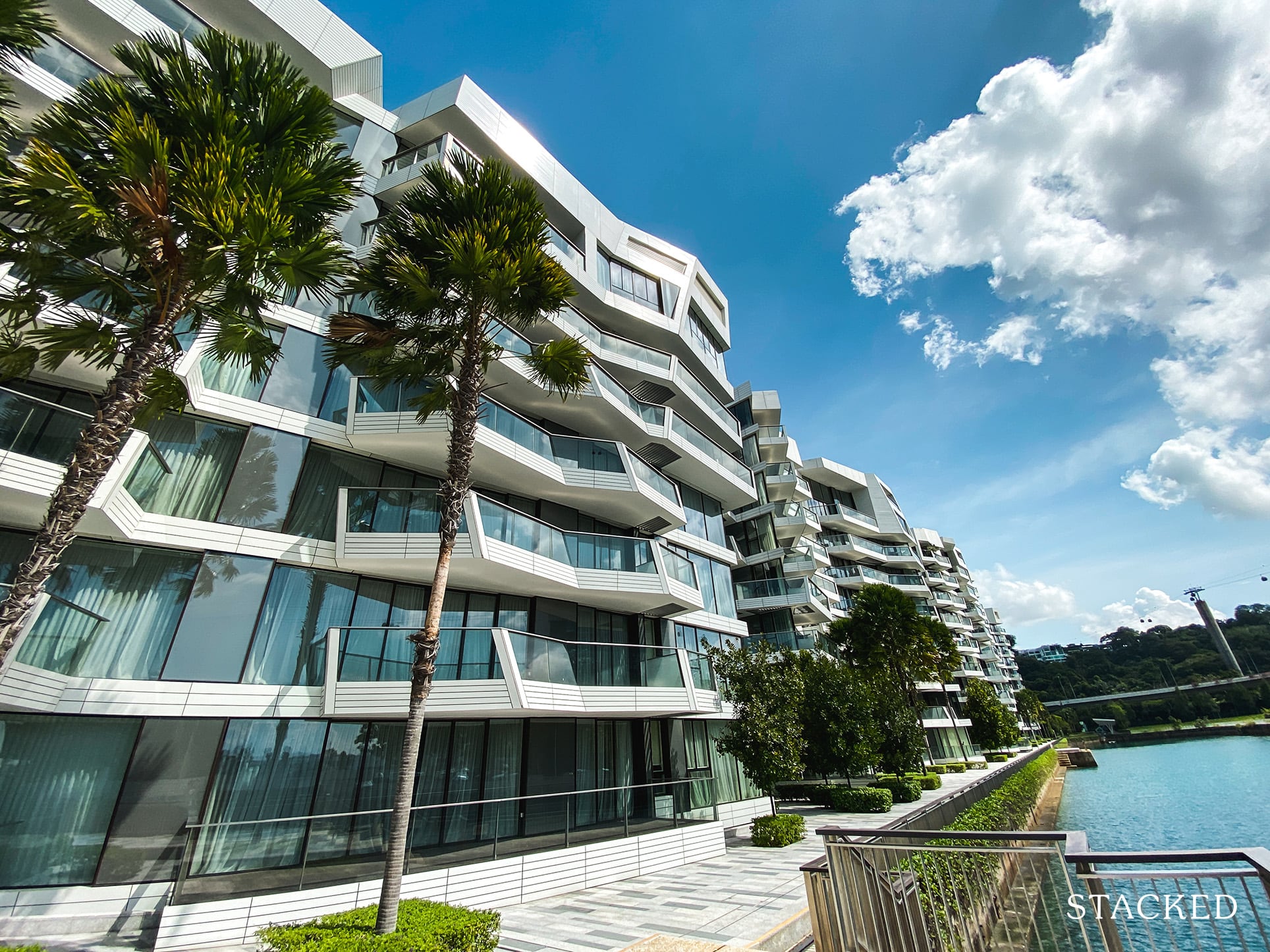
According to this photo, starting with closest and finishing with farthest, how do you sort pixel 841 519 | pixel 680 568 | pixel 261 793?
pixel 261 793, pixel 680 568, pixel 841 519

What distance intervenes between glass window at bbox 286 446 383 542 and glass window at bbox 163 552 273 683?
50.2 inches

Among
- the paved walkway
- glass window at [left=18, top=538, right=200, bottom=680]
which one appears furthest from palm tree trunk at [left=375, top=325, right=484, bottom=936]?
glass window at [left=18, top=538, right=200, bottom=680]

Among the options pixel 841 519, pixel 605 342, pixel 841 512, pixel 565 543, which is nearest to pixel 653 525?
pixel 565 543

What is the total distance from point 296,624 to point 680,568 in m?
11.2

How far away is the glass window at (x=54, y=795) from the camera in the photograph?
8.52m

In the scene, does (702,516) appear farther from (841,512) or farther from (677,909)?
(841,512)

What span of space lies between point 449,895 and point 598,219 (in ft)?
77.6

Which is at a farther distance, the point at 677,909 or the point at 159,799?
the point at 159,799

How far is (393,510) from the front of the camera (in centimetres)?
1337

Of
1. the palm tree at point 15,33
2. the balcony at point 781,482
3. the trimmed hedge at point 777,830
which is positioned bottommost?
the trimmed hedge at point 777,830

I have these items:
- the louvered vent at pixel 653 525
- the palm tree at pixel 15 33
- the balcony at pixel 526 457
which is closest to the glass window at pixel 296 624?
the balcony at pixel 526 457

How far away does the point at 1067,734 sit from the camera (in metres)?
91.1

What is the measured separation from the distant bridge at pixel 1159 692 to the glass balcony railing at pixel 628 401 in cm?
11645

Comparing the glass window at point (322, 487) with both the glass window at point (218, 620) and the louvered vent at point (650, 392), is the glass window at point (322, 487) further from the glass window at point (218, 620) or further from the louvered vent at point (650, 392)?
the louvered vent at point (650, 392)
